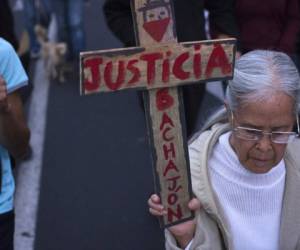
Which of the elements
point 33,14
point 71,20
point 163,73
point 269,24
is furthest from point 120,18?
point 33,14

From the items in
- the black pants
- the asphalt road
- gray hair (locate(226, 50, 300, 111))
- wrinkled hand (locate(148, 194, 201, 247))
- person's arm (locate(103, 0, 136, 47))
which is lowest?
the asphalt road

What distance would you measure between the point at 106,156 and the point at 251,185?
265cm

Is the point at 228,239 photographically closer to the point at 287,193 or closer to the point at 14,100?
the point at 287,193

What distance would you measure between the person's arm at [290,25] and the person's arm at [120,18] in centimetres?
94

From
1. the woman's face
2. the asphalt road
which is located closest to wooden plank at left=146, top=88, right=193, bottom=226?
the woman's face

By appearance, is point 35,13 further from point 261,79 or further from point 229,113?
point 261,79

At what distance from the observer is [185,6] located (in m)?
2.91

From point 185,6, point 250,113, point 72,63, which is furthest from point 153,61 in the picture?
point 72,63

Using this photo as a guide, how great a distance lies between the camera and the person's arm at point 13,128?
2055mm

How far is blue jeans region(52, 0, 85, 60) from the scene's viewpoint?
6.36m

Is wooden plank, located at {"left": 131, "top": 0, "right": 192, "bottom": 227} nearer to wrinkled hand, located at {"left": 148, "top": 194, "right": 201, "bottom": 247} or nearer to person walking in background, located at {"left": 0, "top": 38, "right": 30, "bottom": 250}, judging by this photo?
wrinkled hand, located at {"left": 148, "top": 194, "right": 201, "bottom": 247}

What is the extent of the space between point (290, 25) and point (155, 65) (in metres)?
2.02

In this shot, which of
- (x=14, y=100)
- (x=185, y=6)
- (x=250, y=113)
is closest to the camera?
(x=250, y=113)

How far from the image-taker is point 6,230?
7.21 feet
